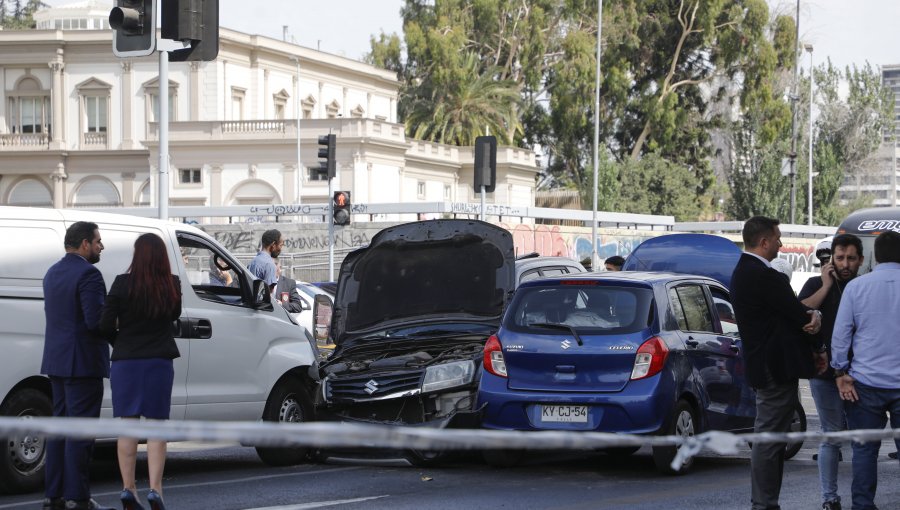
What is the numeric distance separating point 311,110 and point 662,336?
65.9 meters

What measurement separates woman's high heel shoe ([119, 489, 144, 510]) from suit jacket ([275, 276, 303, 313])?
23.5 feet

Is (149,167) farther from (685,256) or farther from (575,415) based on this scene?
(575,415)

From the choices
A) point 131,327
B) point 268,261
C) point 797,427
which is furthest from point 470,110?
point 131,327

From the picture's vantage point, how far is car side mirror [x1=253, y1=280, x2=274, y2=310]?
11391mm

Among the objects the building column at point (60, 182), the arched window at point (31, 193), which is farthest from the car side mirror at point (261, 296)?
the arched window at point (31, 193)

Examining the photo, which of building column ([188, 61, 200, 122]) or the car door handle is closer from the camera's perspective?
the car door handle

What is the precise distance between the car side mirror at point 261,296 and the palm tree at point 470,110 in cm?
6242

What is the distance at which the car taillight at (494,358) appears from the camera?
1084 cm

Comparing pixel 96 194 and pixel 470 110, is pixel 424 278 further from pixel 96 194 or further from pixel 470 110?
pixel 470 110

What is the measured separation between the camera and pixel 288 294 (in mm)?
15750

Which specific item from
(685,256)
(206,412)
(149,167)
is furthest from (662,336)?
(149,167)

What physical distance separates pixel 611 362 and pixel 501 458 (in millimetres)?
1439

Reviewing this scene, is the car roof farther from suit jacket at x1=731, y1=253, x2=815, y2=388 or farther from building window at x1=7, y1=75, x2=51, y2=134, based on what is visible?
building window at x1=7, y1=75, x2=51, y2=134

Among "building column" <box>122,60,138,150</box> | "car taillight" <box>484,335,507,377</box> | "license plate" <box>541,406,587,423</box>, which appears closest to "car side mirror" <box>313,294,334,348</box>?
"car taillight" <box>484,335,507,377</box>
